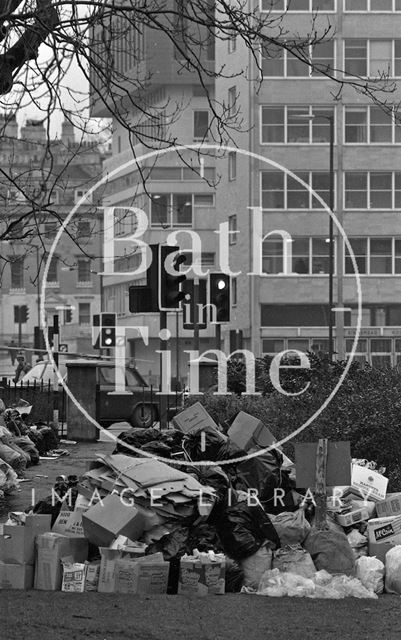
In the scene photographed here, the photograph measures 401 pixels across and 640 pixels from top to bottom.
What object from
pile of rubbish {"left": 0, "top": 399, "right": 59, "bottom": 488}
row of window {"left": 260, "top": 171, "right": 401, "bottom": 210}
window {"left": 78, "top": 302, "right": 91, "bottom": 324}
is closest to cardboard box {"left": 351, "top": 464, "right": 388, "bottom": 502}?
pile of rubbish {"left": 0, "top": 399, "right": 59, "bottom": 488}

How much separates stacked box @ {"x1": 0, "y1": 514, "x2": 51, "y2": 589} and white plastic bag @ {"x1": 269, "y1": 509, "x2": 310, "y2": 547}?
5.79ft

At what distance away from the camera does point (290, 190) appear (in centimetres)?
6969

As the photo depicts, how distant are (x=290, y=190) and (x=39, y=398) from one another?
142 feet

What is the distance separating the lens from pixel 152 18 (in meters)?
10.4

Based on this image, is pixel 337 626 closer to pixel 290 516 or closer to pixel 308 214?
pixel 290 516

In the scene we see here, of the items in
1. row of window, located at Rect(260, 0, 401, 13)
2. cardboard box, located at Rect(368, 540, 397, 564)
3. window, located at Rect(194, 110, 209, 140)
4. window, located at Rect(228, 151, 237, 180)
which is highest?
row of window, located at Rect(260, 0, 401, 13)

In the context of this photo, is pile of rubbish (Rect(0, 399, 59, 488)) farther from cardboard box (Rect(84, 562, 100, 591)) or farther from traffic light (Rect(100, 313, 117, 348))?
traffic light (Rect(100, 313, 117, 348))

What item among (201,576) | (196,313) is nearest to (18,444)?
(196,313)

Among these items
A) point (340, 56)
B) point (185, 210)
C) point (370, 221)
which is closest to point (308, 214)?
point (370, 221)

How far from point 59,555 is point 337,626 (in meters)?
2.16

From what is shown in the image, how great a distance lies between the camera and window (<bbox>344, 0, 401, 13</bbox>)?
227 feet

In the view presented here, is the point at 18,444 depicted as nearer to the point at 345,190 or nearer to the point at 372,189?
the point at 345,190

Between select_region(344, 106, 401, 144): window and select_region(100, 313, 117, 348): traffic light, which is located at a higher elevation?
select_region(344, 106, 401, 144): window

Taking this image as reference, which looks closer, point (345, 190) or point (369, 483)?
point (369, 483)
